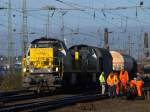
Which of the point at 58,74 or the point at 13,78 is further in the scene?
the point at 13,78

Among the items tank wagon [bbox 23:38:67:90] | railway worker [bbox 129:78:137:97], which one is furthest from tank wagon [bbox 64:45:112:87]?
railway worker [bbox 129:78:137:97]

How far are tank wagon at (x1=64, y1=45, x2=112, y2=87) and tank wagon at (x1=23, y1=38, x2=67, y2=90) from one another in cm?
124

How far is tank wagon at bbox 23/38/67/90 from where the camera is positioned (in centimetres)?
3131

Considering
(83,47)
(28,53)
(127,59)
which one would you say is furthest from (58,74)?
(127,59)

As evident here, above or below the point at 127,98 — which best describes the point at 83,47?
above

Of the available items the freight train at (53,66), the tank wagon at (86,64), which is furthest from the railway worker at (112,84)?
the tank wagon at (86,64)

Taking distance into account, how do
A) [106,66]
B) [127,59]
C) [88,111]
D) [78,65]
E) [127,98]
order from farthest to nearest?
[127,59]
[106,66]
[78,65]
[127,98]
[88,111]

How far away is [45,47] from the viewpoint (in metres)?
32.8

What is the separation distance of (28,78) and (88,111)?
1120 cm

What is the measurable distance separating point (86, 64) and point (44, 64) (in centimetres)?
537

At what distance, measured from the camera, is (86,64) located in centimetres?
3662

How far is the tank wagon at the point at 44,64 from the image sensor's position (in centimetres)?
3131

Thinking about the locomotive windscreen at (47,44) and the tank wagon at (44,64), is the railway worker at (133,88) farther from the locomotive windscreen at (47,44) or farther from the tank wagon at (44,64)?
the locomotive windscreen at (47,44)

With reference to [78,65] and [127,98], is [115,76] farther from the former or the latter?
[78,65]
